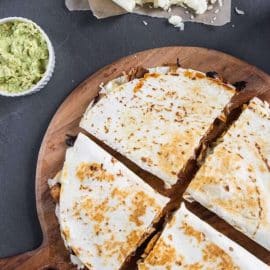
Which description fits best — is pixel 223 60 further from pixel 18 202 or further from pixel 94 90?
pixel 18 202

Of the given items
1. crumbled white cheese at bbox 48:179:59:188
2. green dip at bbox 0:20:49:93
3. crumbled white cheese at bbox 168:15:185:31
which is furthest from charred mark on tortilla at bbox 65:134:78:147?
crumbled white cheese at bbox 168:15:185:31

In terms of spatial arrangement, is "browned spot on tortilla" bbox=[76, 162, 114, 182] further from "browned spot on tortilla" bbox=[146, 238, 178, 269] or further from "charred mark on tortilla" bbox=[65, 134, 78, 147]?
"browned spot on tortilla" bbox=[146, 238, 178, 269]

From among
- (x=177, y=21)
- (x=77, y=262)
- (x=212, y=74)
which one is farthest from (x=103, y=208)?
(x=177, y=21)

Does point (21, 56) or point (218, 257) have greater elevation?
point (21, 56)

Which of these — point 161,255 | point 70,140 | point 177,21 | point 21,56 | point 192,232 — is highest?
point 177,21

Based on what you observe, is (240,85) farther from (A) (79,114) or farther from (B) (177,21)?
(A) (79,114)

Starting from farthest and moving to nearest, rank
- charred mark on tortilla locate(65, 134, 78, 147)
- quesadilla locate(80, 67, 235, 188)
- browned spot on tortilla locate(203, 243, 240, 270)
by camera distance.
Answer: charred mark on tortilla locate(65, 134, 78, 147) → quesadilla locate(80, 67, 235, 188) → browned spot on tortilla locate(203, 243, 240, 270)
